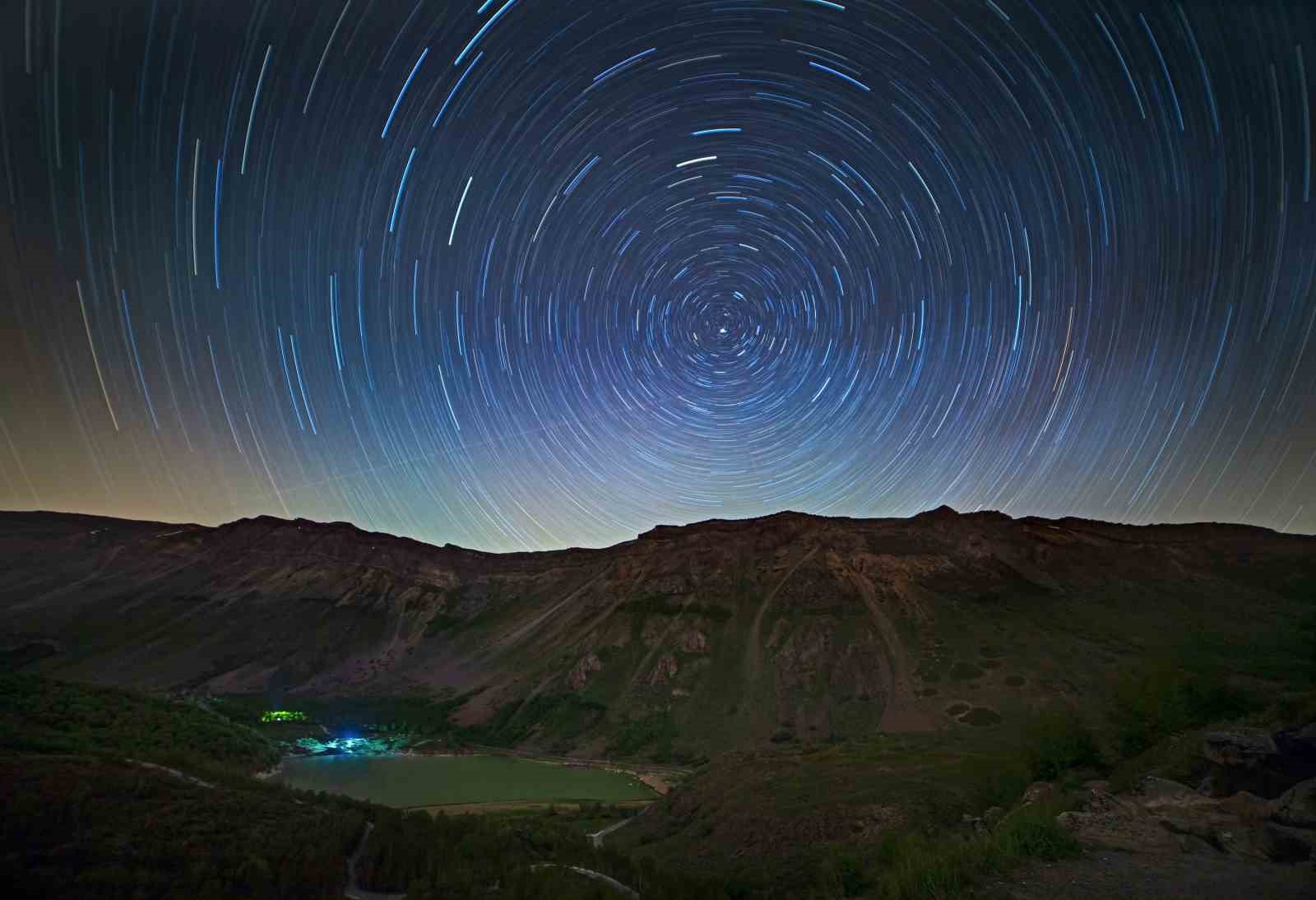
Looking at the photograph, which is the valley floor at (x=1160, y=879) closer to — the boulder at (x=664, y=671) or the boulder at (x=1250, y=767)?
the boulder at (x=1250, y=767)

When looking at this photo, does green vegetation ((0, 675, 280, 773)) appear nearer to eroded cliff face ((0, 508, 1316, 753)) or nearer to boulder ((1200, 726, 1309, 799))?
boulder ((1200, 726, 1309, 799))

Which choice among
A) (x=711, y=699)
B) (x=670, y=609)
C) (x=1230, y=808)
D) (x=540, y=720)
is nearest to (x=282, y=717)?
(x=540, y=720)

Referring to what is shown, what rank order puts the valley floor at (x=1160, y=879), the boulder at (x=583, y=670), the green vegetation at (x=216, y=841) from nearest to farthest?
1. the valley floor at (x=1160, y=879)
2. the green vegetation at (x=216, y=841)
3. the boulder at (x=583, y=670)

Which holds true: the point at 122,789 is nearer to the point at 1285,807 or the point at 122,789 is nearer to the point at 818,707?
the point at 1285,807

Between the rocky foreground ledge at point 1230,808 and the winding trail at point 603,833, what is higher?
the rocky foreground ledge at point 1230,808

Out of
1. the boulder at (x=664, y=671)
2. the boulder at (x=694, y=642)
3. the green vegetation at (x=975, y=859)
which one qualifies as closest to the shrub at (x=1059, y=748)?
the green vegetation at (x=975, y=859)

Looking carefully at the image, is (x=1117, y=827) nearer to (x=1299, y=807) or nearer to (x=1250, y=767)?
(x=1299, y=807)

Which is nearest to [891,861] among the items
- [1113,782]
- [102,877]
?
[1113,782]
